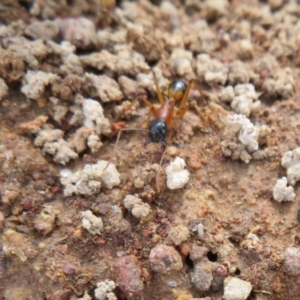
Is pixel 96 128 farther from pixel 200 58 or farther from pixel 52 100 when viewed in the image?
pixel 200 58

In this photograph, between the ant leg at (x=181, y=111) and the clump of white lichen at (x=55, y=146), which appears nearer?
the clump of white lichen at (x=55, y=146)

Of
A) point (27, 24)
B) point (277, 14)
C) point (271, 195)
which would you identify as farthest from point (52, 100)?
point (277, 14)

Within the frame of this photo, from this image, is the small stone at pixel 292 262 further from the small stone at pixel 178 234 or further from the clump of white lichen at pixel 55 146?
the clump of white lichen at pixel 55 146

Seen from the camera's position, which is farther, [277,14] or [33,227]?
[277,14]

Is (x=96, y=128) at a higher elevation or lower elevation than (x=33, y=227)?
higher

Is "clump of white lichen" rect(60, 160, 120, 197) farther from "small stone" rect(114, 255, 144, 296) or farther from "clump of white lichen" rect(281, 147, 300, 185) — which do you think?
"clump of white lichen" rect(281, 147, 300, 185)

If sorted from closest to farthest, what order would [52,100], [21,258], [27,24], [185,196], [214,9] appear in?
[21,258]
[185,196]
[52,100]
[27,24]
[214,9]

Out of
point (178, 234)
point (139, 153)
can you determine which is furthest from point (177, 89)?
point (178, 234)

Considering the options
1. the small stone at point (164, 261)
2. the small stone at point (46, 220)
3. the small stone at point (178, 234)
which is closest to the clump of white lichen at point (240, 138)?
the small stone at point (178, 234)
